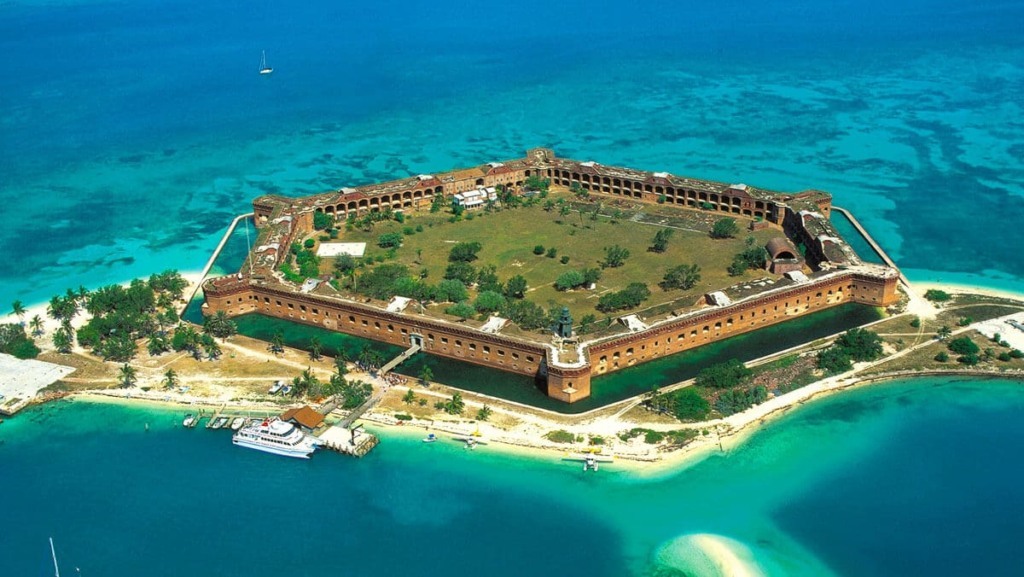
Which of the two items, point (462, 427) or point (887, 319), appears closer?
point (462, 427)

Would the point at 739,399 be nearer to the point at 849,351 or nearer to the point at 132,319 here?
the point at 849,351

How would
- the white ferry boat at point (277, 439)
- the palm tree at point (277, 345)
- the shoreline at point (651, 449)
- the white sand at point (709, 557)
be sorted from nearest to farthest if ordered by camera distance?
the white sand at point (709, 557), the shoreline at point (651, 449), the white ferry boat at point (277, 439), the palm tree at point (277, 345)

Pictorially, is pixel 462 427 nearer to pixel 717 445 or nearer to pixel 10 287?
pixel 717 445

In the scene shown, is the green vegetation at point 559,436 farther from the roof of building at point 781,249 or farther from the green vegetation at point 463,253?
the roof of building at point 781,249

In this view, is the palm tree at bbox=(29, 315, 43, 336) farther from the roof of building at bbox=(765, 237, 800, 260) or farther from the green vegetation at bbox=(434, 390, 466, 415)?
the roof of building at bbox=(765, 237, 800, 260)

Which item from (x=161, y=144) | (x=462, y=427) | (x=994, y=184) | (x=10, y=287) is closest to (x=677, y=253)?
(x=462, y=427)

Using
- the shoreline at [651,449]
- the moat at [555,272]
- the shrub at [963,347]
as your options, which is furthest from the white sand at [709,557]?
the shrub at [963,347]

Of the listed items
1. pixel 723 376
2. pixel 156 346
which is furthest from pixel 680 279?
pixel 156 346
